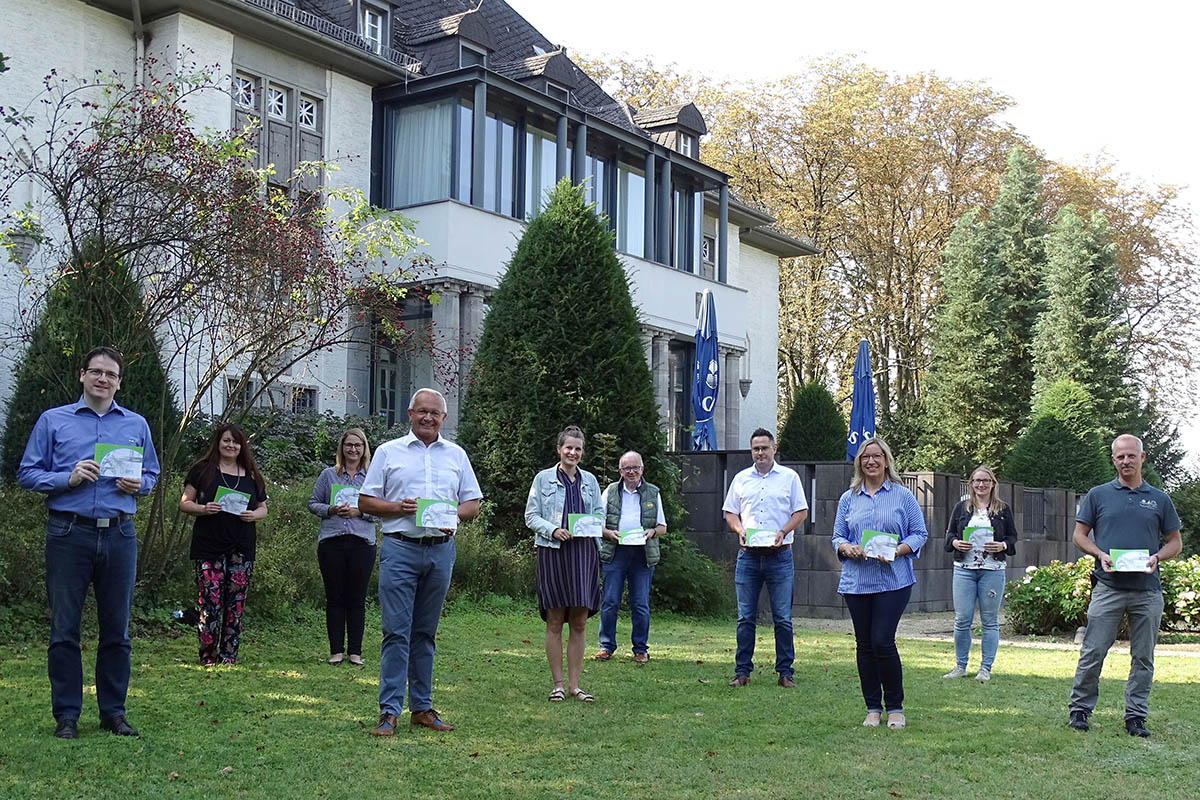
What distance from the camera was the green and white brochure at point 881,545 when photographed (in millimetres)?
8633

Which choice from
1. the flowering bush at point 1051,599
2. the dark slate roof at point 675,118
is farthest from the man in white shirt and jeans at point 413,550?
the dark slate roof at point 675,118

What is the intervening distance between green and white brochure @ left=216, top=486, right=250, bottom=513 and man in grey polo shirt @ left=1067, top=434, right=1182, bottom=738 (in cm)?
616

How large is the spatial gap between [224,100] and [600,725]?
19.2 metres

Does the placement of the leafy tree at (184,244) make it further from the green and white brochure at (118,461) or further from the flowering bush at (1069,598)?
the flowering bush at (1069,598)

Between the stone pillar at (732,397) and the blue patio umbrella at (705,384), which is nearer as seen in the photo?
the blue patio umbrella at (705,384)

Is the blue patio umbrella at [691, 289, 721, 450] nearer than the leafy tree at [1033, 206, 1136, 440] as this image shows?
Yes

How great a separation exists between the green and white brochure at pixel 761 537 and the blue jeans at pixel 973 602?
209 centimetres

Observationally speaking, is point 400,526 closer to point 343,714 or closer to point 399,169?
point 343,714

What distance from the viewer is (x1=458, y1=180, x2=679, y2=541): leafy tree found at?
17625mm

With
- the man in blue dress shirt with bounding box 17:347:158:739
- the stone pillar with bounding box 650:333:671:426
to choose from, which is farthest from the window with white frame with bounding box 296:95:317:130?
the man in blue dress shirt with bounding box 17:347:158:739

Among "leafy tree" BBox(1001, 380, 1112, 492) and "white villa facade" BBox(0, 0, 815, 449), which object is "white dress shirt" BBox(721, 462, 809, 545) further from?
"leafy tree" BBox(1001, 380, 1112, 492)

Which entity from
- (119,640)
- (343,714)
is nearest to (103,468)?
(119,640)

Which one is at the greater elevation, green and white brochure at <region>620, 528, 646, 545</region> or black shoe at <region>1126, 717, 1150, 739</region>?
green and white brochure at <region>620, 528, 646, 545</region>

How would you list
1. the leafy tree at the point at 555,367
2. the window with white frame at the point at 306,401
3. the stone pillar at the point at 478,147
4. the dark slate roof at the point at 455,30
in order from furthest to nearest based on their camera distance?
the dark slate roof at the point at 455,30
the stone pillar at the point at 478,147
the window with white frame at the point at 306,401
the leafy tree at the point at 555,367
